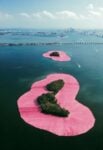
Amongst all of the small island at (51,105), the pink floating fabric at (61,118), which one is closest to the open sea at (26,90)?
the pink floating fabric at (61,118)

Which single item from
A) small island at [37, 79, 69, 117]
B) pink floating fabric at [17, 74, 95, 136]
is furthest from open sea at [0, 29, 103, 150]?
small island at [37, 79, 69, 117]

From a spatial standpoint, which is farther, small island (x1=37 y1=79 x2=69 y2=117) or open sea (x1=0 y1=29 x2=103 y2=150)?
small island (x1=37 y1=79 x2=69 y2=117)

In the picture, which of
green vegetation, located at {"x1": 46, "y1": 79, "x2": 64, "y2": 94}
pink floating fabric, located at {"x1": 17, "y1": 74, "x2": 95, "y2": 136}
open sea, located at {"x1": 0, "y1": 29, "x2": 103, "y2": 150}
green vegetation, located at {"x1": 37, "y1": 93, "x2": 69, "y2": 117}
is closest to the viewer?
open sea, located at {"x1": 0, "y1": 29, "x2": 103, "y2": 150}

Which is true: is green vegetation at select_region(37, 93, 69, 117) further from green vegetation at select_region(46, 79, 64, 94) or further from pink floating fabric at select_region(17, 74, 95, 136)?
green vegetation at select_region(46, 79, 64, 94)

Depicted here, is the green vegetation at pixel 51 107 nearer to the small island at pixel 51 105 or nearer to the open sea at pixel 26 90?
the small island at pixel 51 105

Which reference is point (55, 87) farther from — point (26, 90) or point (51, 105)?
point (51, 105)

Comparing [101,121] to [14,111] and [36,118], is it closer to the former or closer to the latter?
[36,118]

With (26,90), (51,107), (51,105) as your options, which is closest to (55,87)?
(26,90)

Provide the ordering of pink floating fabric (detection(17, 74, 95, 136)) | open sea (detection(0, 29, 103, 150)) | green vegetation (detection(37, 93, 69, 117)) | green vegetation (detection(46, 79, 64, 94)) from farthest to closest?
green vegetation (detection(46, 79, 64, 94))
green vegetation (detection(37, 93, 69, 117))
pink floating fabric (detection(17, 74, 95, 136))
open sea (detection(0, 29, 103, 150))
